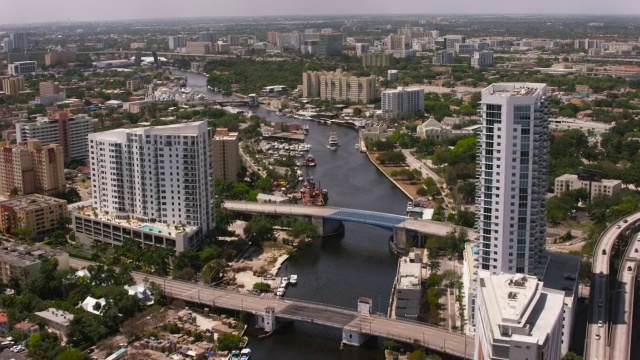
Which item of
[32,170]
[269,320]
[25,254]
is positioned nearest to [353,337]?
[269,320]

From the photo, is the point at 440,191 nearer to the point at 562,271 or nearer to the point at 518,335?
the point at 562,271

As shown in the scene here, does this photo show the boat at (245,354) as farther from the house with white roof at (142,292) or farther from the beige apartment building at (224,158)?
the beige apartment building at (224,158)

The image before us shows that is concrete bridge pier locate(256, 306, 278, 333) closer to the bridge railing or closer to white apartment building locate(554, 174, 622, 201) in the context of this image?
the bridge railing

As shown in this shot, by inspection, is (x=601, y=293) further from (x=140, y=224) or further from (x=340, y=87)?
(x=340, y=87)

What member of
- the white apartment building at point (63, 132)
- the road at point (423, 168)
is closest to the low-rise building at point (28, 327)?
the road at point (423, 168)

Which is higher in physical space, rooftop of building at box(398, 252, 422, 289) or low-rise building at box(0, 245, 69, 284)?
low-rise building at box(0, 245, 69, 284)

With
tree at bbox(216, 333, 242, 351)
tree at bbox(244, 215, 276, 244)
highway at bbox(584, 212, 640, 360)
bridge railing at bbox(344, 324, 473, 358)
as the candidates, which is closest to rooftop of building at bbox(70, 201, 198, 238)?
tree at bbox(244, 215, 276, 244)
